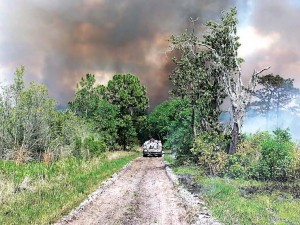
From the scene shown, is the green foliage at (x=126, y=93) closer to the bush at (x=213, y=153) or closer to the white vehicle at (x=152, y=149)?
the white vehicle at (x=152, y=149)

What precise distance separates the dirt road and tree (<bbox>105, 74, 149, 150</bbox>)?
51.3m

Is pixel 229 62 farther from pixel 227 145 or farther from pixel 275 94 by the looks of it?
pixel 275 94

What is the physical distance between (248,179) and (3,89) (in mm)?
19714

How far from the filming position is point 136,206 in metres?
15.9

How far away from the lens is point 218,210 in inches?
576

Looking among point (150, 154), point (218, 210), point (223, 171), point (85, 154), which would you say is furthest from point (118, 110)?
point (218, 210)

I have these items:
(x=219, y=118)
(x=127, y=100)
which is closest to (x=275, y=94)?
(x=127, y=100)

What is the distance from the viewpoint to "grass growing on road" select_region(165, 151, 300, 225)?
43.7 ft

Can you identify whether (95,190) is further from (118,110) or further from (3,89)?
(118,110)

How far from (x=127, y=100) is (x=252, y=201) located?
60688 mm

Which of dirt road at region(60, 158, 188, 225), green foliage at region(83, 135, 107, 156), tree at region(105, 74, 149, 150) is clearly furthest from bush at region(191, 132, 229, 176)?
tree at region(105, 74, 149, 150)

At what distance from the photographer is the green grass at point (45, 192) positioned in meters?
13.4

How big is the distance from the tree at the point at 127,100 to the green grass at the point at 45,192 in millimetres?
45880

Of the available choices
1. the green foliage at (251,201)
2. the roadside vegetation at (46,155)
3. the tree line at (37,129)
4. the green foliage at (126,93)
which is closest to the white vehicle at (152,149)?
the roadside vegetation at (46,155)
